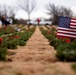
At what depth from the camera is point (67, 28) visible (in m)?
16.2

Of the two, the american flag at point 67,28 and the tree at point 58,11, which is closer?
the american flag at point 67,28

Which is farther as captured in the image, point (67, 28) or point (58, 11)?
point (58, 11)

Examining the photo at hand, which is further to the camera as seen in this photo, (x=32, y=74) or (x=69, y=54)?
(x=69, y=54)

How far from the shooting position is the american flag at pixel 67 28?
52.0ft

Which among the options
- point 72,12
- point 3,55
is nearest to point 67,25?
point 3,55

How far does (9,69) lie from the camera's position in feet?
25.0

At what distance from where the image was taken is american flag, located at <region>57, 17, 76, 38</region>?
15837 mm

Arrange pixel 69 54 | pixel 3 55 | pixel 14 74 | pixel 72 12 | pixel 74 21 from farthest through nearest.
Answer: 1. pixel 72 12
2. pixel 74 21
3. pixel 3 55
4. pixel 69 54
5. pixel 14 74

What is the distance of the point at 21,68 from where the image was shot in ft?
25.2

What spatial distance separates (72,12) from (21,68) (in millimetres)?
82438

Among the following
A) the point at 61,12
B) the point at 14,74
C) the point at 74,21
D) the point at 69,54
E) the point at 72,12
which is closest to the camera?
the point at 14,74

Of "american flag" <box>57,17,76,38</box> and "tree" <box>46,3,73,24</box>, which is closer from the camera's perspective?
"american flag" <box>57,17,76,38</box>

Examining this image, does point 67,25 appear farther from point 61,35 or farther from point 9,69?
point 9,69

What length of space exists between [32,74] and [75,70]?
93 centimetres
